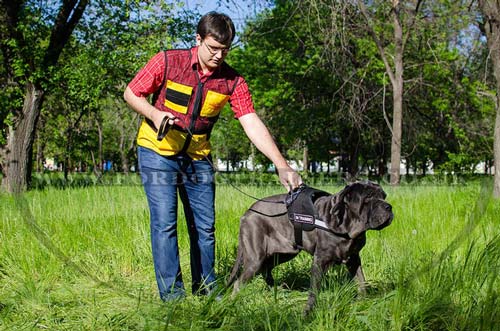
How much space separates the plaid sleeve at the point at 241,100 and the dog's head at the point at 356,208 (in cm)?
104

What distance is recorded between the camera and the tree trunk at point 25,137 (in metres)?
12.7

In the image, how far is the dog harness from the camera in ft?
11.2

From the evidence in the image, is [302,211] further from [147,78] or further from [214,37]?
[147,78]

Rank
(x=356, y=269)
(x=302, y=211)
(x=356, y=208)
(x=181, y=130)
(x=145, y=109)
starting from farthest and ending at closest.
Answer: (x=181, y=130), (x=356, y=269), (x=302, y=211), (x=145, y=109), (x=356, y=208)

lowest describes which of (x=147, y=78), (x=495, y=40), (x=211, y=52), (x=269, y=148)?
(x=269, y=148)

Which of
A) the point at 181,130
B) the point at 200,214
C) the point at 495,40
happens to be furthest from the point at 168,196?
the point at 495,40

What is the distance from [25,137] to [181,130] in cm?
1047

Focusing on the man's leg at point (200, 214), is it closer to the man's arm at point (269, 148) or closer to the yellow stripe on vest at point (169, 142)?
the yellow stripe on vest at point (169, 142)

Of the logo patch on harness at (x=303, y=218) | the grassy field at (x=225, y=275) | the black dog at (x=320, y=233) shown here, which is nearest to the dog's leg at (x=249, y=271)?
the black dog at (x=320, y=233)

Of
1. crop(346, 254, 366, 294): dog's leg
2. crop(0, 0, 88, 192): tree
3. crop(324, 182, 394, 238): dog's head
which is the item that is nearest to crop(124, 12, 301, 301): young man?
crop(324, 182, 394, 238): dog's head

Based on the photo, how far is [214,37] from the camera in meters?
3.36

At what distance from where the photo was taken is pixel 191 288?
418 cm

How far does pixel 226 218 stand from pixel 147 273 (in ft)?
6.06

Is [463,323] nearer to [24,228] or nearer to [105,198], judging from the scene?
[24,228]
